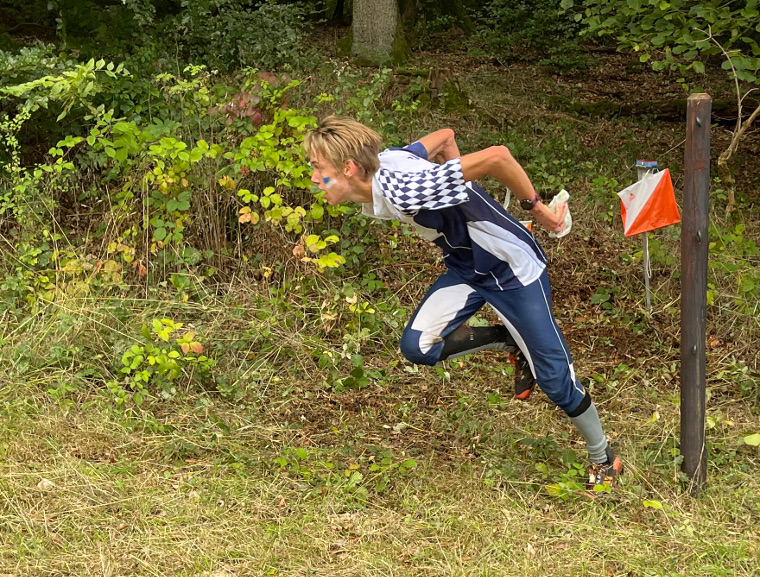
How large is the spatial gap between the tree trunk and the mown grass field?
5136 mm

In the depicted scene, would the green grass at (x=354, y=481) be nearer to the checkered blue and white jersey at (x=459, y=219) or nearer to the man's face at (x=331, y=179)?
the checkered blue and white jersey at (x=459, y=219)

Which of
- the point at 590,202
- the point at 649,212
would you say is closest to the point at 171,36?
the point at 590,202

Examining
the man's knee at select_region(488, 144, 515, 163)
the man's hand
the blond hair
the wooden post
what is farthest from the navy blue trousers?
the blond hair

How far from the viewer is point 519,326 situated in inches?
140

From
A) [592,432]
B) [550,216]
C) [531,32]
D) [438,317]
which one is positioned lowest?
→ [531,32]

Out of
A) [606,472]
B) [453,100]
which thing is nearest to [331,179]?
[606,472]

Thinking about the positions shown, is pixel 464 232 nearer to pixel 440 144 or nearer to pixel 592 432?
pixel 440 144

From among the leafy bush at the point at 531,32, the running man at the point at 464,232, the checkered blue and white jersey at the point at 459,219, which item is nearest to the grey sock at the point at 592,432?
the running man at the point at 464,232

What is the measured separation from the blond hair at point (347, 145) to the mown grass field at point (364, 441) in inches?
A: 58.2

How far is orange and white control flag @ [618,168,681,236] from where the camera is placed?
4.94m

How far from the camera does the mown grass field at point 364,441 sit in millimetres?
3340

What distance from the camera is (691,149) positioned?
3.45 m

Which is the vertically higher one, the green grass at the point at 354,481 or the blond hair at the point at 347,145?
the blond hair at the point at 347,145

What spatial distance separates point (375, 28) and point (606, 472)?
809cm
